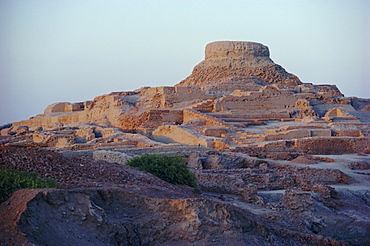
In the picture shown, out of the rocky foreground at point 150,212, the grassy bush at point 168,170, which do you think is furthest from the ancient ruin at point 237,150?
the grassy bush at point 168,170

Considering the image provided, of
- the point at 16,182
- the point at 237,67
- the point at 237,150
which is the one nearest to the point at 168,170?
the point at 16,182

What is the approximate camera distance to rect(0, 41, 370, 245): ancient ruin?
6.97 metres

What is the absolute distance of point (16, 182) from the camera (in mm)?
6621

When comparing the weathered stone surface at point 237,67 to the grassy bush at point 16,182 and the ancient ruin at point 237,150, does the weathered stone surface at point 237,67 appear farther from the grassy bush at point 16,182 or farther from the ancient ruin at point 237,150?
the grassy bush at point 16,182

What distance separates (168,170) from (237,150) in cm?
723

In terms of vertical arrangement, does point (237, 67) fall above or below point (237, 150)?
above

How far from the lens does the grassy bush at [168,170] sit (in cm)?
1059

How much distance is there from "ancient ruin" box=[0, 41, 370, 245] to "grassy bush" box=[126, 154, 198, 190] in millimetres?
537

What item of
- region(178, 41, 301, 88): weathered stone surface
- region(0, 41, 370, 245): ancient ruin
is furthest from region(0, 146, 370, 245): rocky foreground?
region(178, 41, 301, 88): weathered stone surface

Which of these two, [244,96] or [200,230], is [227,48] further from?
[200,230]

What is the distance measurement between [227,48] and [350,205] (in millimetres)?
31776

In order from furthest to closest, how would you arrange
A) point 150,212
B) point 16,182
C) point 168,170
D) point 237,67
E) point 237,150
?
1. point 237,67
2. point 237,150
3. point 168,170
4. point 150,212
5. point 16,182

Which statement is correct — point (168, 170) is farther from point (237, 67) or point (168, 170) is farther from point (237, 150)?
→ point (237, 67)

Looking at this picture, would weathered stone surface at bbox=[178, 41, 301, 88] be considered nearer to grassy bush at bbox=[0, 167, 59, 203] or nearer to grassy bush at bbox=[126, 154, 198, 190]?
grassy bush at bbox=[126, 154, 198, 190]
